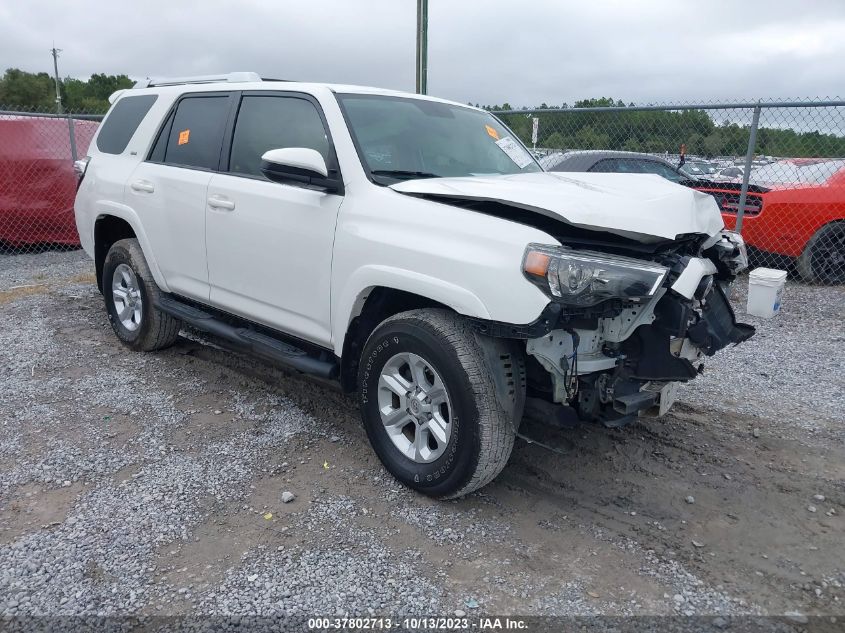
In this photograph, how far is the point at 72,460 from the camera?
3781mm

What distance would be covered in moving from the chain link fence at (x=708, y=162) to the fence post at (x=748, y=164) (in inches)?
0.4

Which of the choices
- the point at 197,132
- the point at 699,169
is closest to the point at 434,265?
the point at 197,132

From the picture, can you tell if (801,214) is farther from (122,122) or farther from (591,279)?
(122,122)

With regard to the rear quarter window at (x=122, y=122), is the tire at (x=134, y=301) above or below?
below

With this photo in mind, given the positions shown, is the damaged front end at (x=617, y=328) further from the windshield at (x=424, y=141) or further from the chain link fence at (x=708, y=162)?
the chain link fence at (x=708, y=162)

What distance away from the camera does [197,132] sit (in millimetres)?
4746

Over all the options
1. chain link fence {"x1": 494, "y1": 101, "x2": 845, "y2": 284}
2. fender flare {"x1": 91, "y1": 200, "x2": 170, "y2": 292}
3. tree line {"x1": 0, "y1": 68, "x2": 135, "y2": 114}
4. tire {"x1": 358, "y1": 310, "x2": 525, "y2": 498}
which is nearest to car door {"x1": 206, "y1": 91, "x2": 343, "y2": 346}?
tire {"x1": 358, "y1": 310, "x2": 525, "y2": 498}

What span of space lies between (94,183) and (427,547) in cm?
424

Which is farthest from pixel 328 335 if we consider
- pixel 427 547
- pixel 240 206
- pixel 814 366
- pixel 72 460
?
pixel 814 366

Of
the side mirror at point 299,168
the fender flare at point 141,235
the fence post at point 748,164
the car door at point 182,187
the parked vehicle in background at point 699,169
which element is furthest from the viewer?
the parked vehicle in background at point 699,169

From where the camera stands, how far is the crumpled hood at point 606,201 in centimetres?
296

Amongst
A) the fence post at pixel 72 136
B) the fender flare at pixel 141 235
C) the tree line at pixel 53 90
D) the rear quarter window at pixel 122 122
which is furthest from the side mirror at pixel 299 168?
the tree line at pixel 53 90

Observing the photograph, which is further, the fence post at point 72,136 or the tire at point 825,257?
the fence post at point 72,136

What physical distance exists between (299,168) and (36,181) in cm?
780
